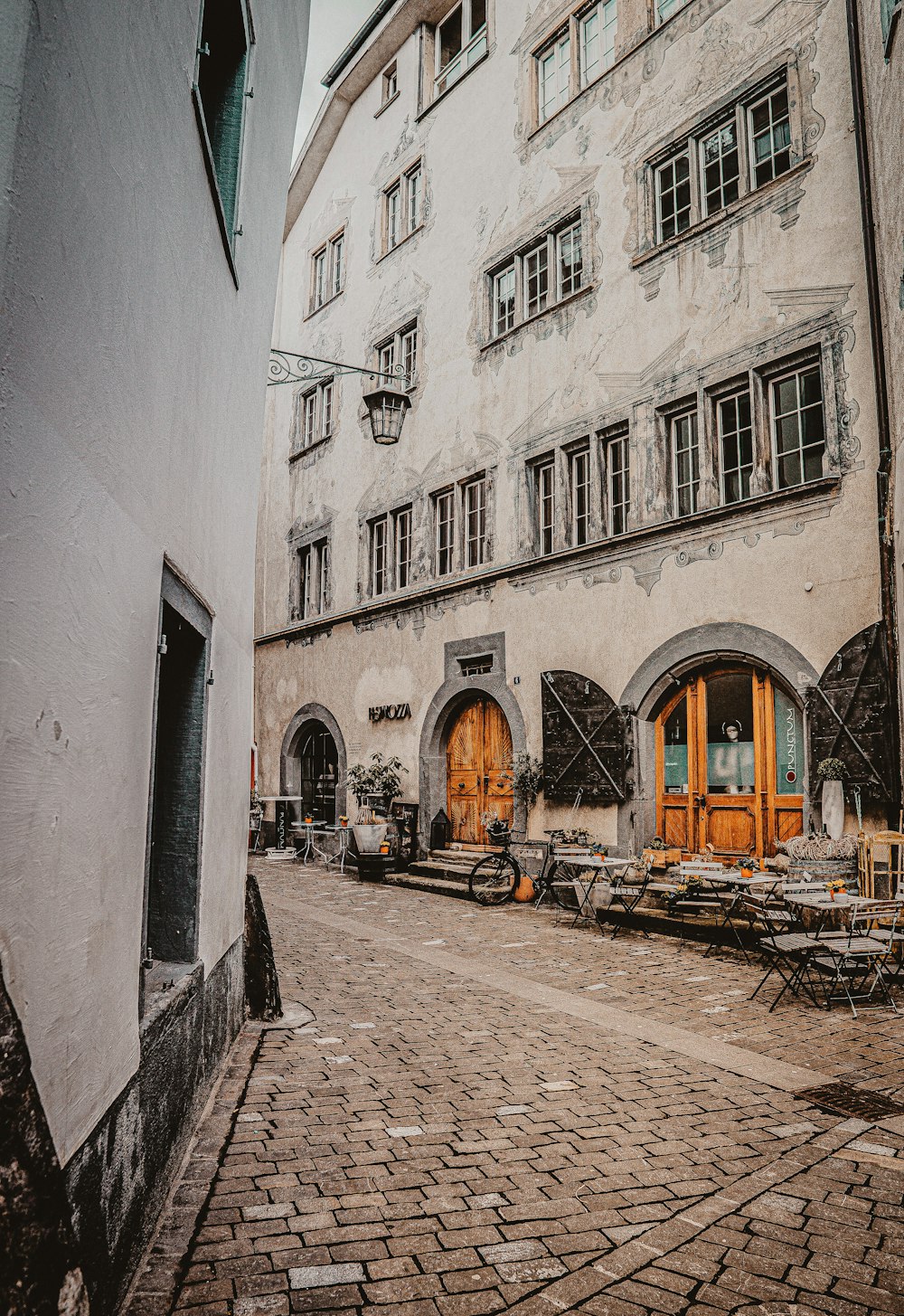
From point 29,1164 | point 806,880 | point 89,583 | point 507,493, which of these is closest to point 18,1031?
point 29,1164

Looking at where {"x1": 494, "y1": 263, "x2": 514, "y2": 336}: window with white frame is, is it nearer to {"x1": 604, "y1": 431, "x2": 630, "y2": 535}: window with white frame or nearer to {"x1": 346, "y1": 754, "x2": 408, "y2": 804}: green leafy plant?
{"x1": 604, "y1": 431, "x2": 630, "y2": 535}: window with white frame

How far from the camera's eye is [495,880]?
12781mm

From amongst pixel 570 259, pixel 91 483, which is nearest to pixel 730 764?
pixel 570 259

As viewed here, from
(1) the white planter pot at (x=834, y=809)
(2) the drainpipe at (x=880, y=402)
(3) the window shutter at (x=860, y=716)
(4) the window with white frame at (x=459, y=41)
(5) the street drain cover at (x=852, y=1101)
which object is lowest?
(5) the street drain cover at (x=852, y=1101)

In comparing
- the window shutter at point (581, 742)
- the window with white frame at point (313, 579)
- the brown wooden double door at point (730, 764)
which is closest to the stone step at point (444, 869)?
the window shutter at point (581, 742)

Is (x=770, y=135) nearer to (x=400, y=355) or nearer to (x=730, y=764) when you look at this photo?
(x=730, y=764)

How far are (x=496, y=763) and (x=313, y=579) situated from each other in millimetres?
6983

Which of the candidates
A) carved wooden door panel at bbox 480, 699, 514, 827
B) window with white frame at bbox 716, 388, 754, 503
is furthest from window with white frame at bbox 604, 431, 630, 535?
carved wooden door panel at bbox 480, 699, 514, 827

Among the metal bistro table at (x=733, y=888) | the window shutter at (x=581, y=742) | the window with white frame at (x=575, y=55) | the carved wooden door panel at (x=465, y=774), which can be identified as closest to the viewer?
the metal bistro table at (x=733, y=888)

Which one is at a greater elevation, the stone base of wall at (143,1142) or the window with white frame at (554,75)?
the window with white frame at (554,75)

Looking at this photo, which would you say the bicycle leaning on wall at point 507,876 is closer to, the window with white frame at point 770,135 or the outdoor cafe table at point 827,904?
the outdoor cafe table at point 827,904

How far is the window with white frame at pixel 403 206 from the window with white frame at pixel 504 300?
3.02 m

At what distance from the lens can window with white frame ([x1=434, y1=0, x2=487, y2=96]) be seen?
16.7 m

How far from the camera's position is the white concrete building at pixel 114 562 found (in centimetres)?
204
